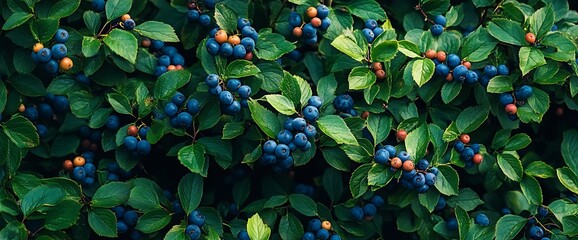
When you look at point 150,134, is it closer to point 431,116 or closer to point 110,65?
point 110,65

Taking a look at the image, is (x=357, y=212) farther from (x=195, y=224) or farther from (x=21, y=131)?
(x=21, y=131)

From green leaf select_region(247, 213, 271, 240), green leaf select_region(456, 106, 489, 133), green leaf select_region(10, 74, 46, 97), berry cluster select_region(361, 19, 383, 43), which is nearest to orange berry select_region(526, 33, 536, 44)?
green leaf select_region(456, 106, 489, 133)

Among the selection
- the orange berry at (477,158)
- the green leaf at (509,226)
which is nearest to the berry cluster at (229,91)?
the orange berry at (477,158)

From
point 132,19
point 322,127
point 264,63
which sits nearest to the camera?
point 322,127

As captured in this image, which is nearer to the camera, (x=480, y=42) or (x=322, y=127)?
(x=322, y=127)

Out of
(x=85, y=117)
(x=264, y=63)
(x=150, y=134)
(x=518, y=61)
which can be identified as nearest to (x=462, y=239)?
(x=518, y=61)

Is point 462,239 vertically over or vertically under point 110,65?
under

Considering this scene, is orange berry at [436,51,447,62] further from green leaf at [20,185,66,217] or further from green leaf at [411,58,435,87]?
green leaf at [20,185,66,217]

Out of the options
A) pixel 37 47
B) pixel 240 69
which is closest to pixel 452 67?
pixel 240 69
